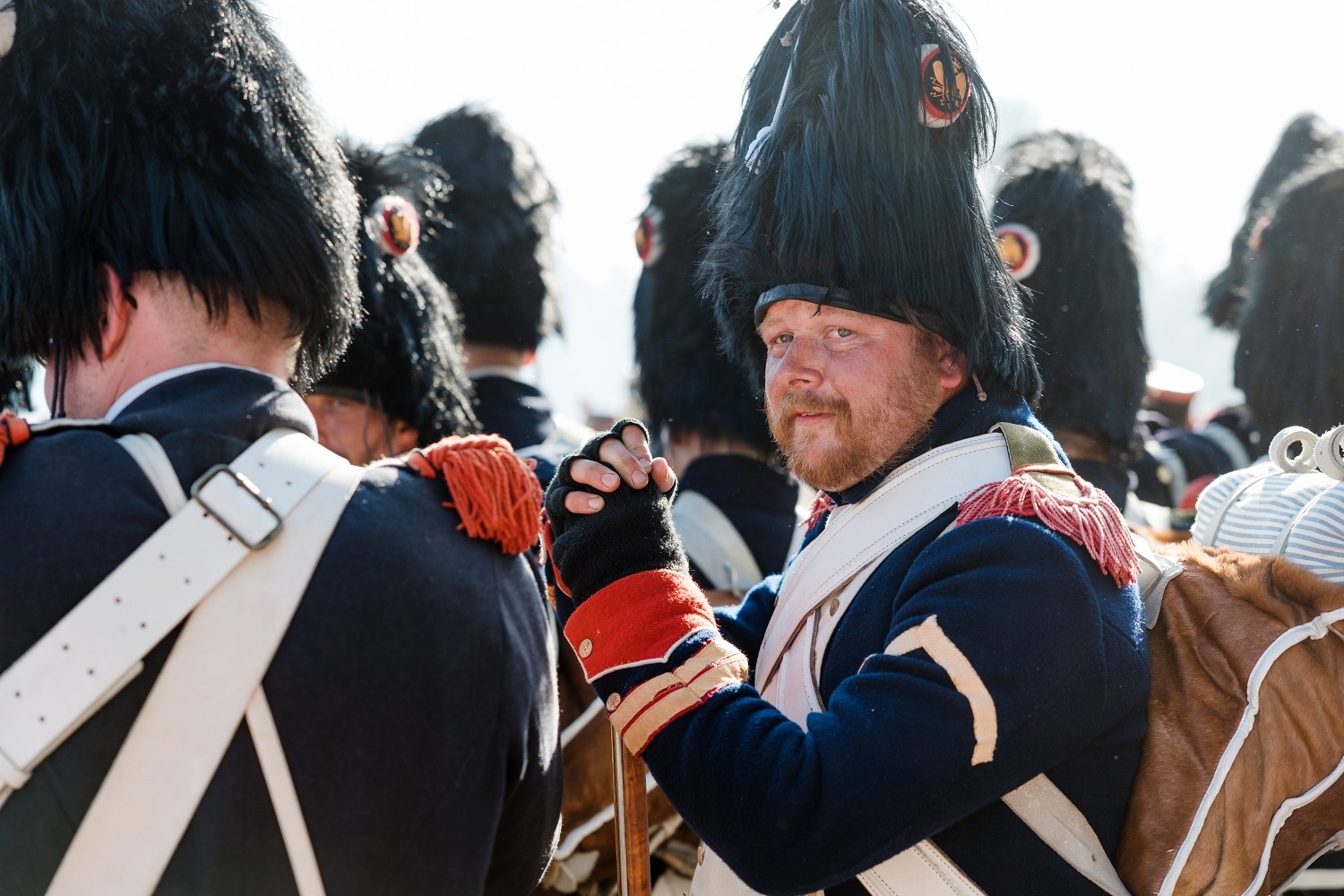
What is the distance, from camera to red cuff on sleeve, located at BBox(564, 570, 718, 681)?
2.01 m

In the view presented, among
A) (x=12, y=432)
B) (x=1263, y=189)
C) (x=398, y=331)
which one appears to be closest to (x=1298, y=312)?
(x=1263, y=189)

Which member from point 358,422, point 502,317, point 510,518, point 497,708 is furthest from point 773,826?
point 502,317

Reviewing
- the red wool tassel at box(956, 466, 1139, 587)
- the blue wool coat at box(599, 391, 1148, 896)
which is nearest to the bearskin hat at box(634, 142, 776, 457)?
the red wool tassel at box(956, 466, 1139, 587)

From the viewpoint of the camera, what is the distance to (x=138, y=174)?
176 centimetres

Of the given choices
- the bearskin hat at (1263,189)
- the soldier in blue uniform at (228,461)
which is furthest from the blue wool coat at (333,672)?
the bearskin hat at (1263,189)

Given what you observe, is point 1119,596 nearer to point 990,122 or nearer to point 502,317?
point 990,122

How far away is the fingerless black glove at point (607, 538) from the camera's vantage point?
209 cm

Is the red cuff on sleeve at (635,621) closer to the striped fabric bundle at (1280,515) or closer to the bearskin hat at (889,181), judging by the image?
the bearskin hat at (889,181)

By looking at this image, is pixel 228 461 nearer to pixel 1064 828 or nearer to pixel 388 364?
pixel 1064 828

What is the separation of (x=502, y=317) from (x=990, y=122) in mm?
2572

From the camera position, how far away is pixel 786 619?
2295mm

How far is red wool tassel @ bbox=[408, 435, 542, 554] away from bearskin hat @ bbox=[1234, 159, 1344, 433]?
3.09 m

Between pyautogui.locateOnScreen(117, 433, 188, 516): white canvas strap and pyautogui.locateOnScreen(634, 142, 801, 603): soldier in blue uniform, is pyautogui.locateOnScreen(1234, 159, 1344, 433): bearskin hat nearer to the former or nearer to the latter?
pyautogui.locateOnScreen(634, 142, 801, 603): soldier in blue uniform

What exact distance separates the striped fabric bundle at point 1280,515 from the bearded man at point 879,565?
46cm
